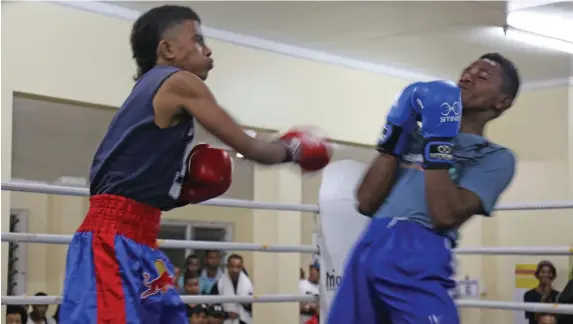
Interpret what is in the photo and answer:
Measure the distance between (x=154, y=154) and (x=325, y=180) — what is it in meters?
1.50

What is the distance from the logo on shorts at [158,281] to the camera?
1.72 m

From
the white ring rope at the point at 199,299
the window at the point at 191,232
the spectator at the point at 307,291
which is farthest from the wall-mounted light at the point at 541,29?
the window at the point at 191,232

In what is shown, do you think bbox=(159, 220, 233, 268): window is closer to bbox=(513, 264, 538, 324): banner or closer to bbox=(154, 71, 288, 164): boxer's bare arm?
bbox=(513, 264, 538, 324): banner

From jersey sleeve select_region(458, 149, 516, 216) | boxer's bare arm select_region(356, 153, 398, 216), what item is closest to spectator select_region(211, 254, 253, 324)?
boxer's bare arm select_region(356, 153, 398, 216)

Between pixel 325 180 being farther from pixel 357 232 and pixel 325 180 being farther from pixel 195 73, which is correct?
pixel 195 73

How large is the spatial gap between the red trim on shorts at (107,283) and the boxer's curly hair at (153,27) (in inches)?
16.0

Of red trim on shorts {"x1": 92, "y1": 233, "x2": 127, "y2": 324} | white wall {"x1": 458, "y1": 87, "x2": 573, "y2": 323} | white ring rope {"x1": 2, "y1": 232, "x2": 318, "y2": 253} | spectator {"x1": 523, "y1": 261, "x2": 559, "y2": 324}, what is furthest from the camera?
white wall {"x1": 458, "y1": 87, "x2": 573, "y2": 323}

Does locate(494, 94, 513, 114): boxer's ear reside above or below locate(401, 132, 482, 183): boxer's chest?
above

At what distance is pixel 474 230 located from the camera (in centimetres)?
721

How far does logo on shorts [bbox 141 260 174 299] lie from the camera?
Answer: 1716mm

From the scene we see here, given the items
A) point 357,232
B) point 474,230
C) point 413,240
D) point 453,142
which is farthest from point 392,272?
point 474,230

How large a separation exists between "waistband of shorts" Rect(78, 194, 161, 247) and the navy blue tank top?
0.6 inches

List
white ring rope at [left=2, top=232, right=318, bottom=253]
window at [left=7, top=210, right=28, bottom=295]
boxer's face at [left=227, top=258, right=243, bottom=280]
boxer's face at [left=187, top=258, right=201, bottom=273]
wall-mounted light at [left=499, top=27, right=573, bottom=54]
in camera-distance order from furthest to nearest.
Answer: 1. window at [left=7, top=210, right=28, bottom=295]
2. boxer's face at [left=187, top=258, right=201, bottom=273]
3. boxer's face at [left=227, top=258, right=243, bottom=280]
4. wall-mounted light at [left=499, top=27, right=573, bottom=54]
5. white ring rope at [left=2, top=232, right=318, bottom=253]

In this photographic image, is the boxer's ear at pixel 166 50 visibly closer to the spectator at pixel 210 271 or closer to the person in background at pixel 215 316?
the person in background at pixel 215 316
